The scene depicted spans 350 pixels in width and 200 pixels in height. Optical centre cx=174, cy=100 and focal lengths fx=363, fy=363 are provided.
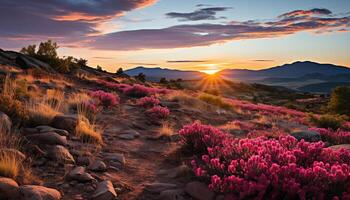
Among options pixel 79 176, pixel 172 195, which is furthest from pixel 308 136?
pixel 79 176

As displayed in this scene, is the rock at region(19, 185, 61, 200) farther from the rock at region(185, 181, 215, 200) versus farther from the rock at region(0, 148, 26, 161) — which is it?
the rock at region(185, 181, 215, 200)

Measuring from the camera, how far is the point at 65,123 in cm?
897

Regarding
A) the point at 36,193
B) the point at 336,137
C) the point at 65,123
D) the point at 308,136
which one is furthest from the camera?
the point at 336,137

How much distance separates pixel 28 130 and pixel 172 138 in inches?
161

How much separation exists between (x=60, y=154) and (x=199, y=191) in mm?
2780

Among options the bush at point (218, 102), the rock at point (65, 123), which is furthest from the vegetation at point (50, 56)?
the rock at point (65, 123)

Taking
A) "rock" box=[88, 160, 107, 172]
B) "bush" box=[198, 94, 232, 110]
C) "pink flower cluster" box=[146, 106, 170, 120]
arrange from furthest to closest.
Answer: "bush" box=[198, 94, 232, 110] < "pink flower cluster" box=[146, 106, 170, 120] < "rock" box=[88, 160, 107, 172]

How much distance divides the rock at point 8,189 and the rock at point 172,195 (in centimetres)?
219

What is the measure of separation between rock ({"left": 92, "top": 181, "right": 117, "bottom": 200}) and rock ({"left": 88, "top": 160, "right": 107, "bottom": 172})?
0.89m

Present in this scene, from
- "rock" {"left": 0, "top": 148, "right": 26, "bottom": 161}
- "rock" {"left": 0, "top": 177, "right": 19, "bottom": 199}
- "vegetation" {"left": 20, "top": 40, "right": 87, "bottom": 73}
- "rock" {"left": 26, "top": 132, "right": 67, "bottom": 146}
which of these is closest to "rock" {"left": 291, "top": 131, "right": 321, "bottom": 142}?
"rock" {"left": 26, "top": 132, "right": 67, "bottom": 146}

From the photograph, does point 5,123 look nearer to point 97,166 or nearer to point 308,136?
point 97,166

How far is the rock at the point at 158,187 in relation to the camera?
624 cm

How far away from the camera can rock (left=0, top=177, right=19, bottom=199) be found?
4953 mm

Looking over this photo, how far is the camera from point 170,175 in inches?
280
